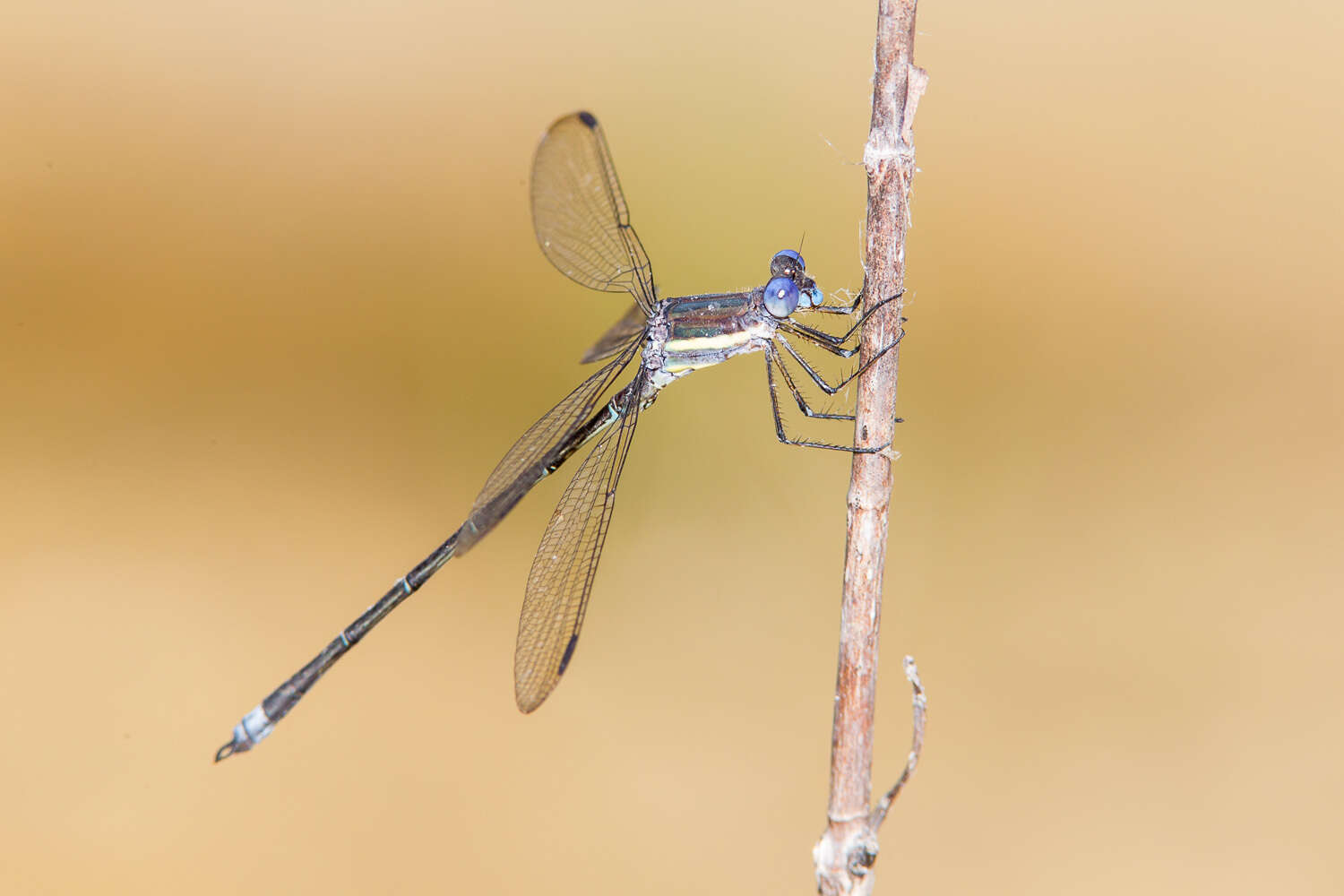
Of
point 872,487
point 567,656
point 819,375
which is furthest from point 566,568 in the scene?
point 872,487

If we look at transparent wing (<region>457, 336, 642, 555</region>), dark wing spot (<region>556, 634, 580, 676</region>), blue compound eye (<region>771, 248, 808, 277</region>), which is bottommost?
dark wing spot (<region>556, 634, 580, 676</region>)

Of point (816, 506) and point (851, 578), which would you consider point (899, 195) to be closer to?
point (851, 578)

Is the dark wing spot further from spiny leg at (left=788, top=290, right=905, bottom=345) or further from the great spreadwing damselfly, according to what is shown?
spiny leg at (left=788, top=290, right=905, bottom=345)

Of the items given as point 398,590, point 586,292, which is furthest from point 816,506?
point 398,590

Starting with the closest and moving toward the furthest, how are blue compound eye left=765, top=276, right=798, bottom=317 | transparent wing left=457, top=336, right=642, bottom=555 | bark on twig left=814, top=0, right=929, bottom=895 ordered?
bark on twig left=814, top=0, right=929, bottom=895
blue compound eye left=765, top=276, right=798, bottom=317
transparent wing left=457, top=336, right=642, bottom=555

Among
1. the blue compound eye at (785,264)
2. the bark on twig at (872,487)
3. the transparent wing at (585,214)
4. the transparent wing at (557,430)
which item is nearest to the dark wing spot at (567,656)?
the transparent wing at (557,430)

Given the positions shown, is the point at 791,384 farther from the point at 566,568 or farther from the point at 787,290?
the point at 566,568

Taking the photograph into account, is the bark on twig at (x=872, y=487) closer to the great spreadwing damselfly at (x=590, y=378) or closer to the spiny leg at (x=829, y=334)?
the spiny leg at (x=829, y=334)

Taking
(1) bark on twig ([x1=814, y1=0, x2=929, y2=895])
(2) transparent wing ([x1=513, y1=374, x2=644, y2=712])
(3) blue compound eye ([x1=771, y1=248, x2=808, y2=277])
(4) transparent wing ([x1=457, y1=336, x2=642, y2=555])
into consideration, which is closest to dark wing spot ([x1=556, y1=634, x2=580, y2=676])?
(2) transparent wing ([x1=513, y1=374, x2=644, y2=712])
